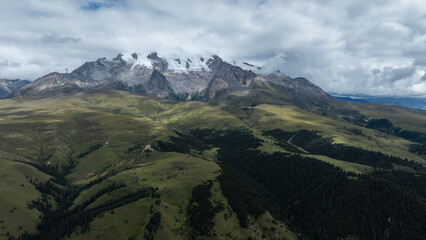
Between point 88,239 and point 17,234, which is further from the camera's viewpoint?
point 17,234

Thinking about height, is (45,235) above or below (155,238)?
below

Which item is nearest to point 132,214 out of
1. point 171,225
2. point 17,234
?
point 171,225

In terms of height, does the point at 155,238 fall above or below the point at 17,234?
above

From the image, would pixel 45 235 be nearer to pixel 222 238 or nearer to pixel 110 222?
pixel 110 222

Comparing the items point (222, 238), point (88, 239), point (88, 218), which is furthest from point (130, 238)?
point (222, 238)

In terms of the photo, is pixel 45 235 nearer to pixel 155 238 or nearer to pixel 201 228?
pixel 155 238

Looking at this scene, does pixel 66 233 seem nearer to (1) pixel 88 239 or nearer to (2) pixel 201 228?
(1) pixel 88 239

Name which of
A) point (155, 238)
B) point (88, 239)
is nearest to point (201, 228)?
point (155, 238)

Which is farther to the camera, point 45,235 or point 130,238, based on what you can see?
point 45,235
